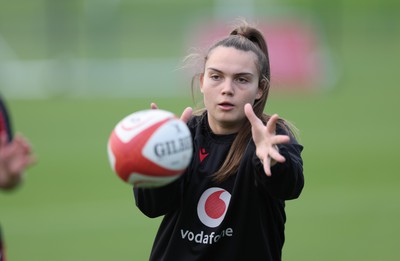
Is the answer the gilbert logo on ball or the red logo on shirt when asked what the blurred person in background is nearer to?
the gilbert logo on ball

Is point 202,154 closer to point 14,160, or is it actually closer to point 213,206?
point 213,206

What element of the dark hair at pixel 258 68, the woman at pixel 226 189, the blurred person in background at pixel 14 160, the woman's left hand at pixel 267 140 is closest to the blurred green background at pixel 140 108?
the dark hair at pixel 258 68

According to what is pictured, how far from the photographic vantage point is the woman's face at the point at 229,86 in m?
5.81

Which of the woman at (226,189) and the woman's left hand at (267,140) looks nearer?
the woman's left hand at (267,140)

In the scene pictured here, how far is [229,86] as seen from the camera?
579 cm

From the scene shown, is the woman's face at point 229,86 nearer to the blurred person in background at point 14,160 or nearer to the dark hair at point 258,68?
the dark hair at point 258,68

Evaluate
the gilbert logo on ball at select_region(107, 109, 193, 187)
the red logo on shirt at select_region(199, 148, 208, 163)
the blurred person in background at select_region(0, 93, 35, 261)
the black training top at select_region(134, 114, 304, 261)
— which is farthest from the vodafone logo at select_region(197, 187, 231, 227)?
the blurred person in background at select_region(0, 93, 35, 261)

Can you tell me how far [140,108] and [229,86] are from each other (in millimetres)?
17714

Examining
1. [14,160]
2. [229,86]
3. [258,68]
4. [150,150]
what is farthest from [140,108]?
[14,160]

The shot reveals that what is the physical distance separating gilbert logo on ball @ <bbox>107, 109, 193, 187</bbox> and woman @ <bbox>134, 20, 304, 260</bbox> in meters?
0.32

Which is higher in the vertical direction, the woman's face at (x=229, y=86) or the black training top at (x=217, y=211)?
the woman's face at (x=229, y=86)

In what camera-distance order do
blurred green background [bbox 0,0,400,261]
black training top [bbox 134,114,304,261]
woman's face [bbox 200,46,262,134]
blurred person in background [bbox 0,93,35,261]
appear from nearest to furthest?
1. blurred person in background [bbox 0,93,35,261]
2. black training top [bbox 134,114,304,261]
3. woman's face [bbox 200,46,262,134]
4. blurred green background [bbox 0,0,400,261]

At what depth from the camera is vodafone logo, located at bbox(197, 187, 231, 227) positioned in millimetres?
5750

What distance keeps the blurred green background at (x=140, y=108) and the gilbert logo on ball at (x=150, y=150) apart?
5493mm
